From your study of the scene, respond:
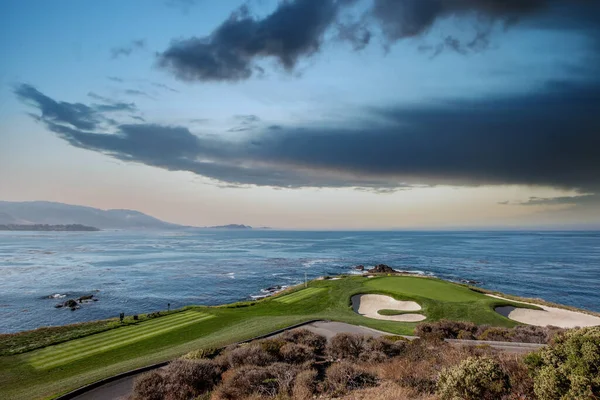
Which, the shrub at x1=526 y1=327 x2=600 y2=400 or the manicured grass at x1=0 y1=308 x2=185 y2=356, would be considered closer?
the shrub at x1=526 y1=327 x2=600 y2=400

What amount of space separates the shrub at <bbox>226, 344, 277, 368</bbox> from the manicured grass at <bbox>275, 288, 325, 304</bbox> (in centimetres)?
2045

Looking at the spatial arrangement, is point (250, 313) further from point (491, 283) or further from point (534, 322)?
point (491, 283)

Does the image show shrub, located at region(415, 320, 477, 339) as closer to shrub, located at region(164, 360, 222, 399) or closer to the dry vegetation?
the dry vegetation

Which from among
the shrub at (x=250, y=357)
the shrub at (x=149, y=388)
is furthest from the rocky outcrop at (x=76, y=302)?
the shrub at (x=250, y=357)

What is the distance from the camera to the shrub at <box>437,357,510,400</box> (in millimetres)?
8984

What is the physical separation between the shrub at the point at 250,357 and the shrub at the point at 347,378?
3.30 m

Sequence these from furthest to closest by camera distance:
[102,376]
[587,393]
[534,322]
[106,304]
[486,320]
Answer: [106,304] → [534,322] → [486,320] → [102,376] → [587,393]

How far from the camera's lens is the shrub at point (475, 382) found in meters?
8.98

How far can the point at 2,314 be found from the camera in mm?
39219

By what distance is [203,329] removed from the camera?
2484 centimetres

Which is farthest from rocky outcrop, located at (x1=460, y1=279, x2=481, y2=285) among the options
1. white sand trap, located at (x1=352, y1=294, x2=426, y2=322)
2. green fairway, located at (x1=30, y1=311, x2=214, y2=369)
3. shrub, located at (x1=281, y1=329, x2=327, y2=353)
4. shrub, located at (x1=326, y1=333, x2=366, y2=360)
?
shrub, located at (x1=326, y1=333, x2=366, y2=360)

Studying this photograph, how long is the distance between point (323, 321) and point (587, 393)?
19.0 meters

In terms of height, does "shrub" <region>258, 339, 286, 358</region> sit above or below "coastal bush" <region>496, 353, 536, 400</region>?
below

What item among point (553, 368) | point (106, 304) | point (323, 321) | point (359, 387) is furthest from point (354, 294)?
point (106, 304)
